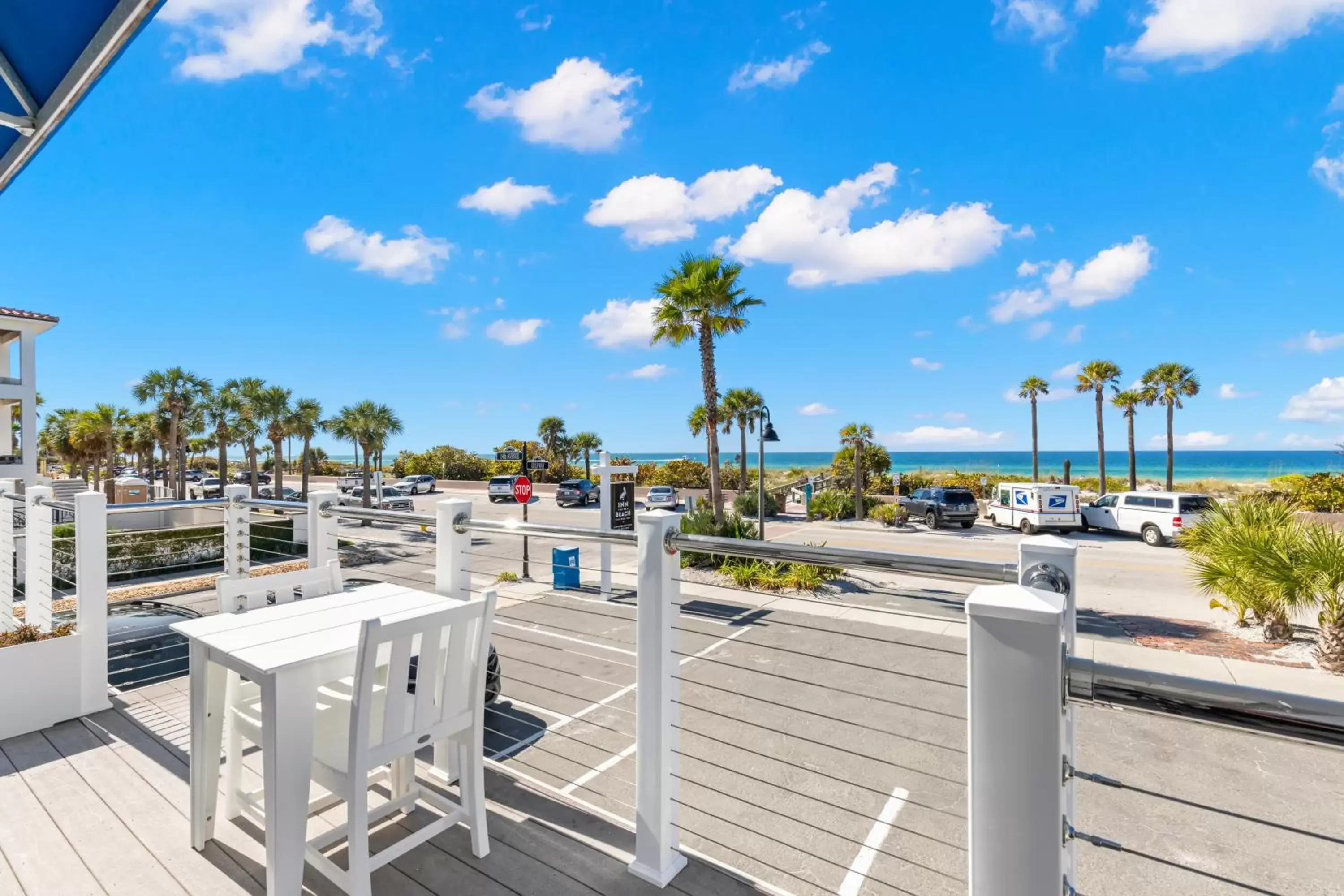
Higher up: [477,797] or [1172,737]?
[477,797]

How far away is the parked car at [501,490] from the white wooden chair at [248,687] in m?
28.5

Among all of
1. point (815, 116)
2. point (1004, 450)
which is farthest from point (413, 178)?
point (1004, 450)

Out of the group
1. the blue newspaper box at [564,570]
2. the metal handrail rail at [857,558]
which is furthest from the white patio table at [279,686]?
the blue newspaper box at [564,570]

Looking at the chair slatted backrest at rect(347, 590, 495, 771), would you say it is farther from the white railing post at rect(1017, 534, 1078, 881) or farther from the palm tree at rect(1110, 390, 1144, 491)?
the palm tree at rect(1110, 390, 1144, 491)

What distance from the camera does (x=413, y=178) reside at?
63.9 feet

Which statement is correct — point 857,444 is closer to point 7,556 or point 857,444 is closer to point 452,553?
point 452,553

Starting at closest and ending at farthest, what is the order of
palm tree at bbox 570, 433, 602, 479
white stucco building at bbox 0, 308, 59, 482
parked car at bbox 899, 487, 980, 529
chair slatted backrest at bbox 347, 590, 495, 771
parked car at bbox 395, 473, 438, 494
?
chair slatted backrest at bbox 347, 590, 495, 771, white stucco building at bbox 0, 308, 59, 482, parked car at bbox 899, 487, 980, 529, parked car at bbox 395, 473, 438, 494, palm tree at bbox 570, 433, 602, 479

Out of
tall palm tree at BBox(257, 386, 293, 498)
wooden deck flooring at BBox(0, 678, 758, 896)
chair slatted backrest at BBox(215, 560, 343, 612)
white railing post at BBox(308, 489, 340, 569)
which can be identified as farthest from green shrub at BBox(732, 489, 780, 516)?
tall palm tree at BBox(257, 386, 293, 498)

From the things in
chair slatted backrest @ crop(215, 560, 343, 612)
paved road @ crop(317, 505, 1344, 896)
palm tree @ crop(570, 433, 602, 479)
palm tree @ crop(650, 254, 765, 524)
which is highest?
palm tree @ crop(650, 254, 765, 524)

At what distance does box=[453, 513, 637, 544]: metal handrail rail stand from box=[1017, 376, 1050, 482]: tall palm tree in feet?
105

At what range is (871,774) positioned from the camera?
13.8 ft

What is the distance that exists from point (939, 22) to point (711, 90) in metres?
5.10

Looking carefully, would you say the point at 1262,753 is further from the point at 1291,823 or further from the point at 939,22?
the point at 939,22

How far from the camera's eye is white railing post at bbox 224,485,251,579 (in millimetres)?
3779
